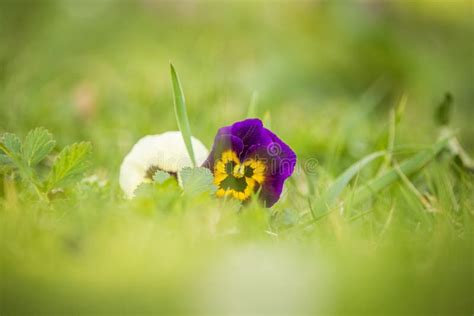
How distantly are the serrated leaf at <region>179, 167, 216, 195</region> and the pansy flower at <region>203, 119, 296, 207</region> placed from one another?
76 millimetres

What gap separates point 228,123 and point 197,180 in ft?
2.51

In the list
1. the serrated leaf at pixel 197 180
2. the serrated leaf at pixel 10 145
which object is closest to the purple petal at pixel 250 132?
the serrated leaf at pixel 197 180

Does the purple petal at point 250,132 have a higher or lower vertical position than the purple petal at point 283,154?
higher

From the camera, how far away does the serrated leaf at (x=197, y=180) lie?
94cm

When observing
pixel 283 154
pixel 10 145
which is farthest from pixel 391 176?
pixel 10 145

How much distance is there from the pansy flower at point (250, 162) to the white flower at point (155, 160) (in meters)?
0.06

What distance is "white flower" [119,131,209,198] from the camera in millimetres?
1071

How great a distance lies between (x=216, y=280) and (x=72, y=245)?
188mm

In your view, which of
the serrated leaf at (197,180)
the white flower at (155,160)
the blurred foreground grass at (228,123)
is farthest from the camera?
the white flower at (155,160)

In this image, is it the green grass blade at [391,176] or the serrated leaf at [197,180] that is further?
the green grass blade at [391,176]

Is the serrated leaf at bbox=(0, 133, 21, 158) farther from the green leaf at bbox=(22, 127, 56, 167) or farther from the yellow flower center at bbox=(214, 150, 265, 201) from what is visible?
the yellow flower center at bbox=(214, 150, 265, 201)

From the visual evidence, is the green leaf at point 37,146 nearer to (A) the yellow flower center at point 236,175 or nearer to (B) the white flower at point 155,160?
(B) the white flower at point 155,160

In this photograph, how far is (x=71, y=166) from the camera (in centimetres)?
100

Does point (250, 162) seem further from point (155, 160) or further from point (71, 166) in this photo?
point (71, 166)
